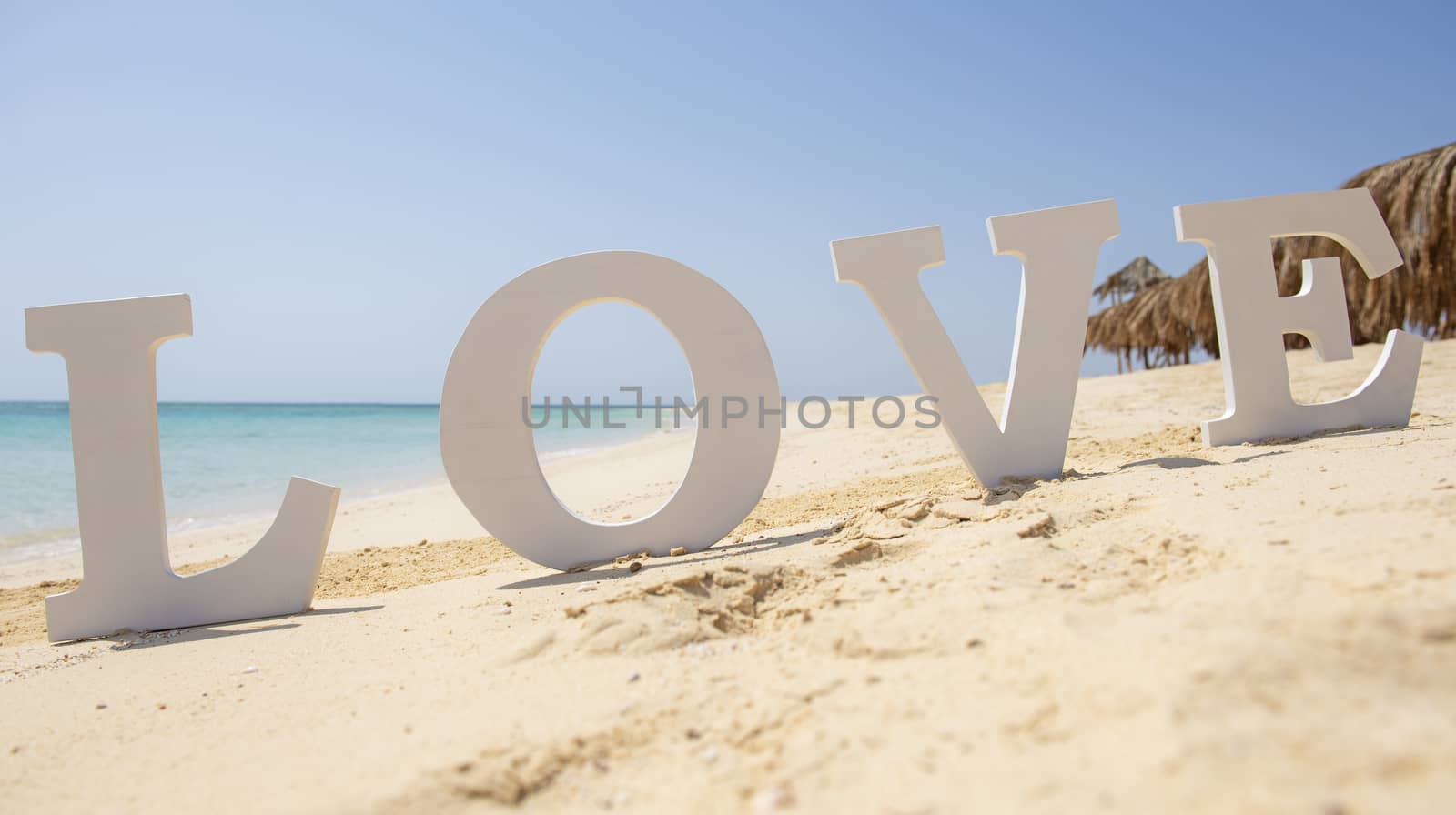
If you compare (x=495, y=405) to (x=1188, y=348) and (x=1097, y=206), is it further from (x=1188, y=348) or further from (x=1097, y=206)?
(x=1188, y=348)

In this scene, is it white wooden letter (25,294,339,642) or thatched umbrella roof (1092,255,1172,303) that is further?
thatched umbrella roof (1092,255,1172,303)

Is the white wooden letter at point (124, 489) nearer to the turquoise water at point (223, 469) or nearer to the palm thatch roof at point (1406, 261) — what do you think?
the turquoise water at point (223, 469)

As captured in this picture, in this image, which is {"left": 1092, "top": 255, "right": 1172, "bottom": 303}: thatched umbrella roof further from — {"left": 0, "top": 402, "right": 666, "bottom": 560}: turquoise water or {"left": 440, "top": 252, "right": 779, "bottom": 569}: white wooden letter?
{"left": 440, "top": 252, "right": 779, "bottom": 569}: white wooden letter

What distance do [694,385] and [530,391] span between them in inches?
39.1

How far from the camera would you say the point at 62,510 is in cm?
1030

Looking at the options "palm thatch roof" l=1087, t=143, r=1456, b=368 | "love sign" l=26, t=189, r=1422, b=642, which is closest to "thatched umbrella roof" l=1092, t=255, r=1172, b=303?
"palm thatch roof" l=1087, t=143, r=1456, b=368

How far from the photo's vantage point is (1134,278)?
1203 inches

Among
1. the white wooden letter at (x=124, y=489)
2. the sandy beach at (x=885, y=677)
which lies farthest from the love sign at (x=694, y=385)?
the sandy beach at (x=885, y=677)

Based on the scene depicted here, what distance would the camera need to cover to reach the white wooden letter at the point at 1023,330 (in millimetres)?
4961

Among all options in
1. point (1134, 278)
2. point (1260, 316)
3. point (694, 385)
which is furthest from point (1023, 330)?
point (1134, 278)

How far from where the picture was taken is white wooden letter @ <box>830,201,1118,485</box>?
4.96m

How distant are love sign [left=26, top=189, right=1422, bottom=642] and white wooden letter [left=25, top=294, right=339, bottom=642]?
10 millimetres

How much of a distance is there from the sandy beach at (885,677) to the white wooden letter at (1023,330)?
25.8 inches

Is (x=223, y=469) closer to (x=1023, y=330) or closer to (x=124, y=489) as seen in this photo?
(x=124, y=489)
